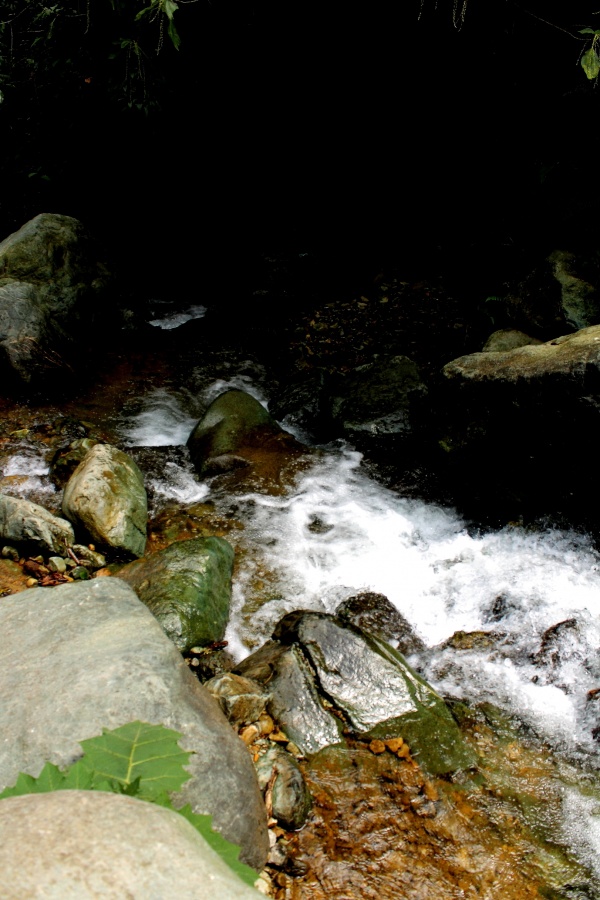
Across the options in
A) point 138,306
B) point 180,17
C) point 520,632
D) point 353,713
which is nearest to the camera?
point 353,713

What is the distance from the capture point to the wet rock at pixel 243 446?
612 centimetres

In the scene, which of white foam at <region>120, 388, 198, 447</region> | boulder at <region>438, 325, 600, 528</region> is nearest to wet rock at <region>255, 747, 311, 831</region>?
boulder at <region>438, 325, 600, 528</region>

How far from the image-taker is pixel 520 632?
14.3ft

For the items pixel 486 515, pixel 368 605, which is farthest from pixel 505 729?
pixel 486 515

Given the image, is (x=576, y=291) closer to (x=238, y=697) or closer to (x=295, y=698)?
(x=295, y=698)

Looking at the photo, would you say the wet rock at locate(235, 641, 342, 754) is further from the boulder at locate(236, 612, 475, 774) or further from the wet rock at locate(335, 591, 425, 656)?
the wet rock at locate(335, 591, 425, 656)

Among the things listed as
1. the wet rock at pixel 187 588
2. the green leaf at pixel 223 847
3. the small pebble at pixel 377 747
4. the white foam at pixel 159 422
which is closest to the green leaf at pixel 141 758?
the green leaf at pixel 223 847

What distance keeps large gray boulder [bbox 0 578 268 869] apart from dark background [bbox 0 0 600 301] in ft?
20.7

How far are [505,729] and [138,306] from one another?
785cm

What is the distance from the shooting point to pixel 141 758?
1563 millimetres

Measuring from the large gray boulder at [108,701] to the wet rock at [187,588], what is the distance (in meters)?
1.00

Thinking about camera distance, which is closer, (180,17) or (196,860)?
(196,860)

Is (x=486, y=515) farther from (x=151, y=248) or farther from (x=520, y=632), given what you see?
(x=151, y=248)

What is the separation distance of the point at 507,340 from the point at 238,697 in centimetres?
485
